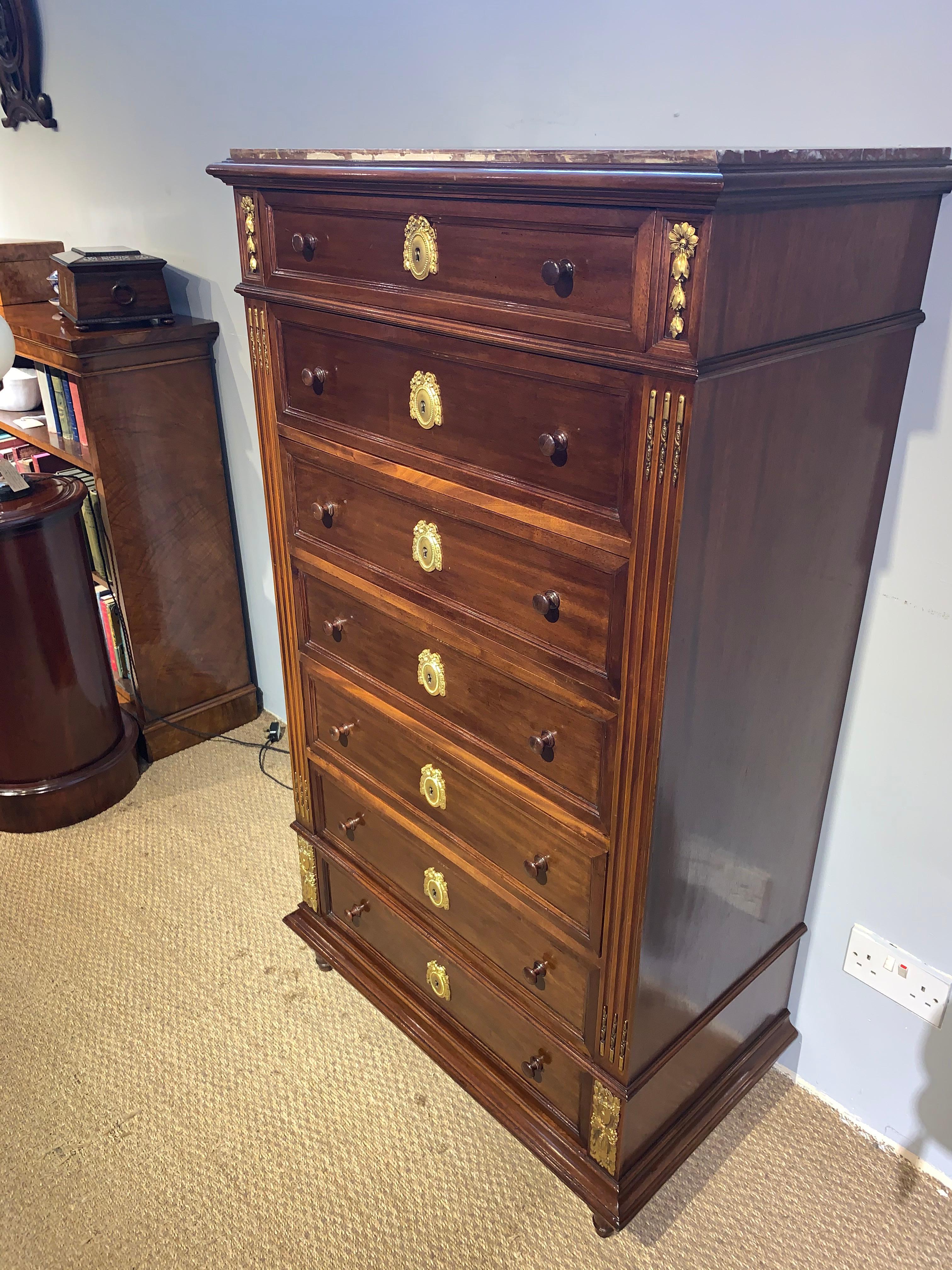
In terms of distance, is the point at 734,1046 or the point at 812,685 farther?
the point at 734,1046

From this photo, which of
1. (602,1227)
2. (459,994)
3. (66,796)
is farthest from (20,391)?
(602,1227)

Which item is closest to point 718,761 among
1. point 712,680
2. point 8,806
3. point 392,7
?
point 712,680

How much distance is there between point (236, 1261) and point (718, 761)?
97cm

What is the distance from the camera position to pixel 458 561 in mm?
1132

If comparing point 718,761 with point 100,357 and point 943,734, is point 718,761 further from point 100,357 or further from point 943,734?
point 100,357

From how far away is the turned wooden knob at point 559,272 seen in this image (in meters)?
0.86

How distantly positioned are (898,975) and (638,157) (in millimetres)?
1170

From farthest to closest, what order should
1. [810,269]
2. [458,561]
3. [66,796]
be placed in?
[66,796] < [458,561] < [810,269]

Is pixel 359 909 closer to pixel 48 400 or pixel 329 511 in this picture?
pixel 329 511

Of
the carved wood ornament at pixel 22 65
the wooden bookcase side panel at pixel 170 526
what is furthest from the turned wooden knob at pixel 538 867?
the carved wood ornament at pixel 22 65

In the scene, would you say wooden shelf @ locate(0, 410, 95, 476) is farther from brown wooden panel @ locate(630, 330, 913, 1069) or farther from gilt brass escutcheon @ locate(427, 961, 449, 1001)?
brown wooden panel @ locate(630, 330, 913, 1069)

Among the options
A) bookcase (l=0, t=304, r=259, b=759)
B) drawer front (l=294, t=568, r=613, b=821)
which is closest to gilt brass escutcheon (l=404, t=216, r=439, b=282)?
drawer front (l=294, t=568, r=613, b=821)

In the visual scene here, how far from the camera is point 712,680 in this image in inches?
40.7

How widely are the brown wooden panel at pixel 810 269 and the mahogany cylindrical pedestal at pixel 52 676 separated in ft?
5.05
